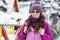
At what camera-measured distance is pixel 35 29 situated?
4.31ft

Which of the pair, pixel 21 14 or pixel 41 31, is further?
pixel 21 14

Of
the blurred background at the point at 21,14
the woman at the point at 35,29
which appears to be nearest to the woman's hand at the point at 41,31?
the woman at the point at 35,29

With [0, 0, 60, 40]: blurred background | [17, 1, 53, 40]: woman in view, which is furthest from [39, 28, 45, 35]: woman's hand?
[0, 0, 60, 40]: blurred background

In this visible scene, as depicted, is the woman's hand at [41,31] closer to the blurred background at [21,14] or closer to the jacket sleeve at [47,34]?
the jacket sleeve at [47,34]

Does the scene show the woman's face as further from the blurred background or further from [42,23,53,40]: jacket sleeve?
the blurred background

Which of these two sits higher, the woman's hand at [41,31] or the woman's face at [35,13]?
the woman's face at [35,13]

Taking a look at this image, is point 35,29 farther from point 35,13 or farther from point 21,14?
point 21,14

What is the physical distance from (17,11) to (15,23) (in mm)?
140

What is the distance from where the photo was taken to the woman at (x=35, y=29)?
4.30 feet

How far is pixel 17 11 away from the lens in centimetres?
187

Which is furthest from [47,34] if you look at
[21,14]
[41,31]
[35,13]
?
[21,14]

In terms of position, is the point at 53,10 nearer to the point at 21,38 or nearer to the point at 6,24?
the point at 6,24

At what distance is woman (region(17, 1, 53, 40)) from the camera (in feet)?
4.30

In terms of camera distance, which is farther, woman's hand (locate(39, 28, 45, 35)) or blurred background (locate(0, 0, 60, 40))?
blurred background (locate(0, 0, 60, 40))
